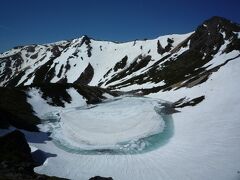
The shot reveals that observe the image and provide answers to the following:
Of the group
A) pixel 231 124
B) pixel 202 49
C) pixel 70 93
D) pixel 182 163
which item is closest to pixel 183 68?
pixel 202 49

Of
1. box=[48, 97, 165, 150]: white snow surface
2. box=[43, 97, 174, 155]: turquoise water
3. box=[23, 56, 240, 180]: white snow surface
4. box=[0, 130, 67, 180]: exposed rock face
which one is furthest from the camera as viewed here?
box=[48, 97, 165, 150]: white snow surface

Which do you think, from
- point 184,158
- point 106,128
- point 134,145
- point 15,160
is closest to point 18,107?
point 106,128

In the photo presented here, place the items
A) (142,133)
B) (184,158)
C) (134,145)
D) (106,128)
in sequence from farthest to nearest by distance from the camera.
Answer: (106,128) → (142,133) → (134,145) → (184,158)

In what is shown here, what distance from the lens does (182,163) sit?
28.8 metres

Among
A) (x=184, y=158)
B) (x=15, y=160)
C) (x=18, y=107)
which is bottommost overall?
(x=15, y=160)

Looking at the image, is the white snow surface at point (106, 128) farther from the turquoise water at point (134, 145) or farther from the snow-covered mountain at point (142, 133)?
the turquoise water at point (134, 145)

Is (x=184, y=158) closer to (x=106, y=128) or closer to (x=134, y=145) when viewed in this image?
(x=134, y=145)

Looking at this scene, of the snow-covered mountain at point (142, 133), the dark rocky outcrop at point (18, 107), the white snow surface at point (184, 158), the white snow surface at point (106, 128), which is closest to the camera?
the white snow surface at point (184, 158)

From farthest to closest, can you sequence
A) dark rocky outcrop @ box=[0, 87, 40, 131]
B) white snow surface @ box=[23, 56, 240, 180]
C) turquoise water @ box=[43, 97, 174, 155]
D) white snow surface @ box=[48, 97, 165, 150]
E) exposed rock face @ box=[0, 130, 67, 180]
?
dark rocky outcrop @ box=[0, 87, 40, 131] → white snow surface @ box=[48, 97, 165, 150] → turquoise water @ box=[43, 97, 174, 155] → white snow surface @ box=[23, 56, 240, 180] → exposed rock face @ box=[0, 130, 67, 180]

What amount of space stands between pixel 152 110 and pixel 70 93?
113 feet

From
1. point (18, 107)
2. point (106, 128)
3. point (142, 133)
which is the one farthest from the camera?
point (18, 107)

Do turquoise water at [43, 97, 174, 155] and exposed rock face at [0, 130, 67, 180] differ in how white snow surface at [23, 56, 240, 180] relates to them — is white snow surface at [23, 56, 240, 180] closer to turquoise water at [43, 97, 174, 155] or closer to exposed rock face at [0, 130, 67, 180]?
turquoise water at [43, 97, 174, 155]

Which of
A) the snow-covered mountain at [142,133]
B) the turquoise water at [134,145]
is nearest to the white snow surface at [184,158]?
the snow-covered mountain at [142,133]

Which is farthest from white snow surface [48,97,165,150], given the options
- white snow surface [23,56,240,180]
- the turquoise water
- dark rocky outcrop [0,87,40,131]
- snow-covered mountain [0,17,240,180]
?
dark rocky outcrop [0,87,40,131]
